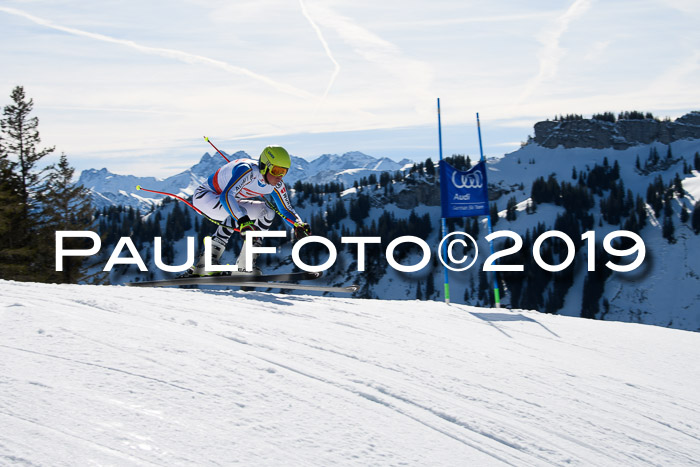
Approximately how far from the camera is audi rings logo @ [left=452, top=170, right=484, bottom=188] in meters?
15.2

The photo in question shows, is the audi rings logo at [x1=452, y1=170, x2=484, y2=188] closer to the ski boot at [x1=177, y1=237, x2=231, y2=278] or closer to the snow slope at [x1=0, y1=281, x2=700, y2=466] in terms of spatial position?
the ski boot at [x1=177, y1=237, x2=231, y2=278]

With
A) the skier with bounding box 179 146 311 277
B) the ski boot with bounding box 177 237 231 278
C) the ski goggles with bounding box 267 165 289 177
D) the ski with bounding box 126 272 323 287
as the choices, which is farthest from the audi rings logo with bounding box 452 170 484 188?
the ski boot with bounding box 177 237 231 278

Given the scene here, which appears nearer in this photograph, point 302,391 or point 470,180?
point 302,391

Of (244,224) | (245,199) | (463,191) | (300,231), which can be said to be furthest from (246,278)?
(463,191)

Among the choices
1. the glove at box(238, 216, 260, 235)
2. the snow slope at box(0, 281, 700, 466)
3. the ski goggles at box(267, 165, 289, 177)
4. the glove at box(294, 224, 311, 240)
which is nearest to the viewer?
the snow slope at box(0, 281, 700, 466)

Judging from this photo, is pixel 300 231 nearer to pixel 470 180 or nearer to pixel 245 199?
pixel 245 199

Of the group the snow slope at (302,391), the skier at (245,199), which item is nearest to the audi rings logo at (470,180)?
the skier at (245,199)

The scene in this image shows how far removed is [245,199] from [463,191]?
270 inches

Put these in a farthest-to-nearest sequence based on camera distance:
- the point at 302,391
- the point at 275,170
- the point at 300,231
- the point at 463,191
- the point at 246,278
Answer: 1. the point at 463,191
2. the point at 246,278
3. the point at 300,231
4. the point at 275,170
5. the point at 302,391

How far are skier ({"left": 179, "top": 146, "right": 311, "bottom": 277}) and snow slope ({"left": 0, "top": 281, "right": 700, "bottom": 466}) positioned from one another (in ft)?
7.93

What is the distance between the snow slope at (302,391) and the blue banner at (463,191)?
713cm

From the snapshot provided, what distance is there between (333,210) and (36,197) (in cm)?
15445

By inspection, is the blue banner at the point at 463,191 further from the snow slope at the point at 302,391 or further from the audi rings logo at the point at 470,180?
the snow slope at the point at 302,391

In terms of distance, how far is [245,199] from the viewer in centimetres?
1023
